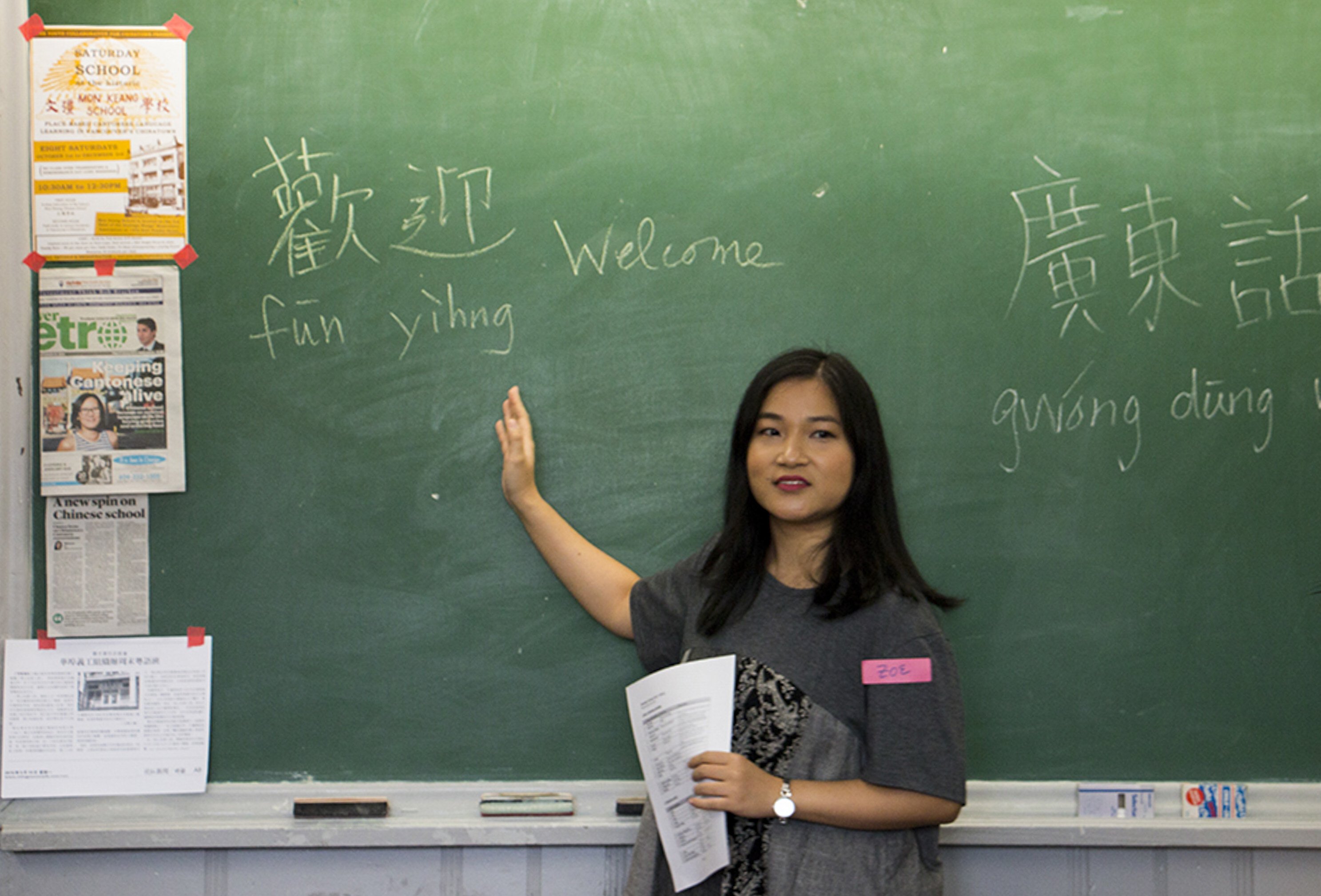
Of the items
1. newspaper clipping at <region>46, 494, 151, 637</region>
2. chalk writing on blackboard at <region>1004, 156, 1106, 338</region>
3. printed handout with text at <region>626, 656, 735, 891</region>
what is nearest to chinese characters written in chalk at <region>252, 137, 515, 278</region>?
newspaper clipping at <region>46, 494, 151, 637</region>

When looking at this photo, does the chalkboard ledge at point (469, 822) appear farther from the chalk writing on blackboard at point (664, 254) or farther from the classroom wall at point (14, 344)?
the chalk writing on blackboard at point (664, 254)

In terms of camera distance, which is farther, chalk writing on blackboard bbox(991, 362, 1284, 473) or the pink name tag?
chalk writing on blackboard bbox(991, 362, 1284, 473)

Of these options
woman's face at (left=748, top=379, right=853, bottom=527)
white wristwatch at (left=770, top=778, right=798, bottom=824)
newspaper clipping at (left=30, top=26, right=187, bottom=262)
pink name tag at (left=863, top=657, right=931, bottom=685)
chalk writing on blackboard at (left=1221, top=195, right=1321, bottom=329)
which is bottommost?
white wristwatch at (left=770, top=778, right=798, bottom=824)

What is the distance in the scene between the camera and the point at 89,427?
63.4 inches

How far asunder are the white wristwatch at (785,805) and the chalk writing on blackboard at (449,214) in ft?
3.31

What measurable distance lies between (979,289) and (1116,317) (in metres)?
0.25


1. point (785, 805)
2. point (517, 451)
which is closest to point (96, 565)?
point (517, 451)

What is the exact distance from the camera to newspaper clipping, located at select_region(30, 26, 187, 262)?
1.61 metres

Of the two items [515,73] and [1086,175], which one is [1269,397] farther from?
[515,73]

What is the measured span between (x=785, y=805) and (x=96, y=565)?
123 centimetres

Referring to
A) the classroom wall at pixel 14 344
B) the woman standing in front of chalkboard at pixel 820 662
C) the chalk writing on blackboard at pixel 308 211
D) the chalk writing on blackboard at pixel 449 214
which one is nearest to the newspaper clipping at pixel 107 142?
the classroom wall at pixel 14 344

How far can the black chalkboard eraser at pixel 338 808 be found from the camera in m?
1.59

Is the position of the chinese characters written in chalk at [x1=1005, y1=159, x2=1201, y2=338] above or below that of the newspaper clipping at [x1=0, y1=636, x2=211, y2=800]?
above

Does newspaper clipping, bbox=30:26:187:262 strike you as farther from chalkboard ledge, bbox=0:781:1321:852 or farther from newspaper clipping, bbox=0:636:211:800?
chalkboard ledge, bbox=0:781:1321:852
